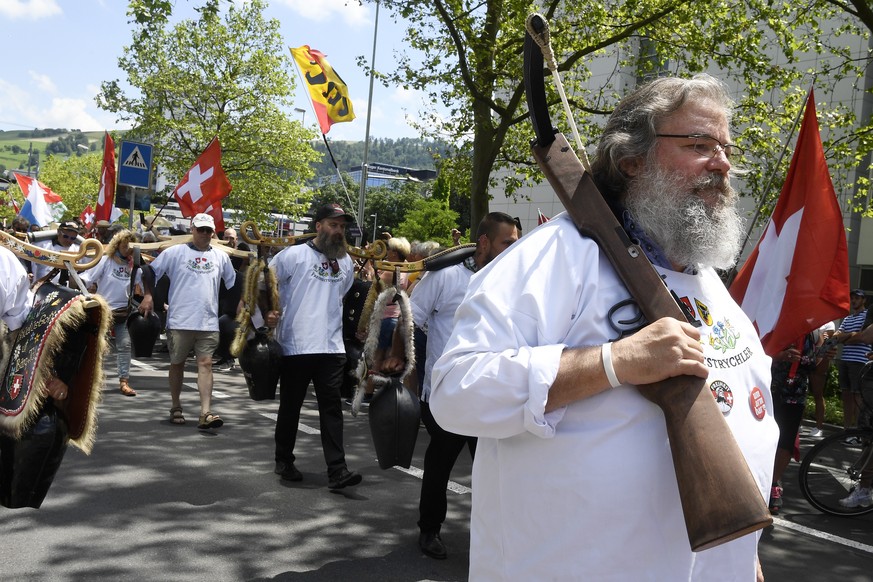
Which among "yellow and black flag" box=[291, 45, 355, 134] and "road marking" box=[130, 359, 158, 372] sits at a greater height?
"yellow and black flag" box=[291, 45, 355, 134]

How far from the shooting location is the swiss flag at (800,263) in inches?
207

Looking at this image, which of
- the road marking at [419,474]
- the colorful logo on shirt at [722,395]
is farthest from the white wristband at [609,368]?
the road marking at [419,474]

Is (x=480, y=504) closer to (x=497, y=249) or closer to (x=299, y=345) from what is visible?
(x=497, y=249)

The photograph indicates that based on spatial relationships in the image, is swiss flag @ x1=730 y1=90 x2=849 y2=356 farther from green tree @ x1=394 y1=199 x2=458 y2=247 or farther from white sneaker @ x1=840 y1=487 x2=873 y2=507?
green tree @ x1=394 y1=199 x2=458 y2=247

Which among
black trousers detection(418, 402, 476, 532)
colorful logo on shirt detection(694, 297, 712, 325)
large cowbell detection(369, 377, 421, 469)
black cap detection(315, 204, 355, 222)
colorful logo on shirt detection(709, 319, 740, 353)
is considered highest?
black cap detection(315, 204, 355, 222)

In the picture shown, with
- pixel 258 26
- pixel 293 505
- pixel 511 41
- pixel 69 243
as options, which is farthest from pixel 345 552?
pixel 258 26

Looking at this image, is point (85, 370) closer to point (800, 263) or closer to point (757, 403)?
point (757, 403)

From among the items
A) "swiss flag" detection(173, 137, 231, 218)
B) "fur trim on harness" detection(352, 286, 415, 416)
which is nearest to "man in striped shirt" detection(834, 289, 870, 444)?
"fur trim on harness" detection(352, 286, 415, 416)

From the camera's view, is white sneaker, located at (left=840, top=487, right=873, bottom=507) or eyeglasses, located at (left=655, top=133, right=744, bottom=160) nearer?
eyeglasses, located at (left=655, top=133, right=744, bottom=160)

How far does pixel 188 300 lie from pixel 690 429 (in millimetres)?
7145

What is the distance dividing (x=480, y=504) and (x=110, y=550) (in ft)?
11.0

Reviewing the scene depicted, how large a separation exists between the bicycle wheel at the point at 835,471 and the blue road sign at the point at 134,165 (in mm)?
8961

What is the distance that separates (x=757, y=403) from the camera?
2.03m

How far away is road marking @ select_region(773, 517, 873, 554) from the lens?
18.8 ft
